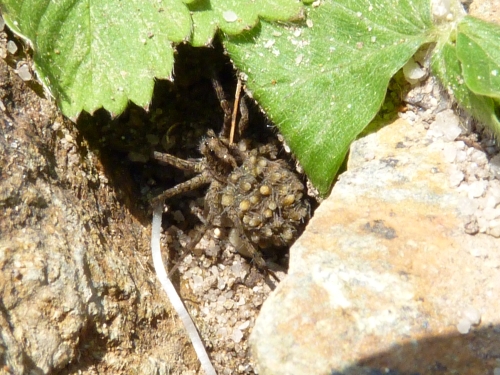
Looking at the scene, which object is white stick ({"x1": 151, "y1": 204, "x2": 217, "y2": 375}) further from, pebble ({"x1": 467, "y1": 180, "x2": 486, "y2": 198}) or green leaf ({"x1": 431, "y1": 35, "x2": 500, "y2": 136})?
green leaf ({"x1": 431, "y1": 35, "x2": 500, "y2": 136})

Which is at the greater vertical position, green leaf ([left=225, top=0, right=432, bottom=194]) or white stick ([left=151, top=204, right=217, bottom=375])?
green leaf ([left=225, top=0, right=432, bottom=194])

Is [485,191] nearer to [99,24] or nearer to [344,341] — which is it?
[344,341]

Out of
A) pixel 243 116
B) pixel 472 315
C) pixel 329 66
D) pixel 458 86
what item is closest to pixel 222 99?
pixel 243 116

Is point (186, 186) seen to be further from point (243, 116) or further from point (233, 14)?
point (233, 14)

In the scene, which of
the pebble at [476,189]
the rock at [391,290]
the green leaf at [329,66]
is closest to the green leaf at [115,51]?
the green leaf at [329,66]

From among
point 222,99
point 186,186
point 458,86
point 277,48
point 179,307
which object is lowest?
point 179,307

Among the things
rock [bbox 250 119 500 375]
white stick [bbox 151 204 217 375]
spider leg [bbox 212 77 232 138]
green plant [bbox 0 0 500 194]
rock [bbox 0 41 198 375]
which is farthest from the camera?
spider leg [bbox 212 77 232 138]

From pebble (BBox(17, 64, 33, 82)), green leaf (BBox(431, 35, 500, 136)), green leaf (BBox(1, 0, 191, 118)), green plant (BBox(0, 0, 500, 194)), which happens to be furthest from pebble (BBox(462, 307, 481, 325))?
pebble (BBox(17, 64, 33, 82))

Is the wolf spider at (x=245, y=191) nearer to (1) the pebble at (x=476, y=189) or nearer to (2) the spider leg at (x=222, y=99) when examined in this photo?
(2) the spider leg at (x=222, y=99)
